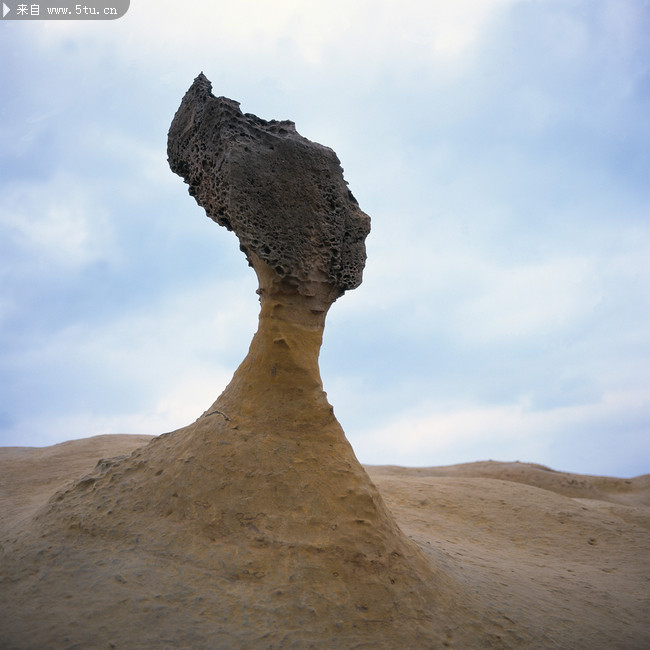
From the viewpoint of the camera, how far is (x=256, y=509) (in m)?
3.92

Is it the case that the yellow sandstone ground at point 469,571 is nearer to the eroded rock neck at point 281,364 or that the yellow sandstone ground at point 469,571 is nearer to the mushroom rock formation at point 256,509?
the mushroom rock formation at point 256,509

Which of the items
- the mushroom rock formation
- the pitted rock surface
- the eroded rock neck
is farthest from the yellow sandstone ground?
the pitted rock surface

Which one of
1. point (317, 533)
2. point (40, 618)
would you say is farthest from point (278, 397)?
point (40, 618)

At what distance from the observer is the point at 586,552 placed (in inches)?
271

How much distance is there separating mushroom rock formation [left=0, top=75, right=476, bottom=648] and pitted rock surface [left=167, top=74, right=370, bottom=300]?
13mm

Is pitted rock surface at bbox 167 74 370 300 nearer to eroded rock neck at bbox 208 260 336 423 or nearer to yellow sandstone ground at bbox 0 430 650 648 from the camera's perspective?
eroded rock neck at bbox 208 260 336 423

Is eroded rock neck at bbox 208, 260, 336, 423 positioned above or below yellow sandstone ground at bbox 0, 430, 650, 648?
above

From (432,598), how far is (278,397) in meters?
1.77

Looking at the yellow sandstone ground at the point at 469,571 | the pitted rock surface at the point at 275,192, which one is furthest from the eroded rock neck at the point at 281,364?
the yellow sandstone ground at the point at 469,571

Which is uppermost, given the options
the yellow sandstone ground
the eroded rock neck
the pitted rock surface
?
the pitted rock surface

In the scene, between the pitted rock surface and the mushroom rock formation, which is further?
the pitted rock surface

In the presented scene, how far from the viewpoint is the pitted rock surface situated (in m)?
4.38

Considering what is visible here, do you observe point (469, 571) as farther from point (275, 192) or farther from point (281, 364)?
point (275, 192)

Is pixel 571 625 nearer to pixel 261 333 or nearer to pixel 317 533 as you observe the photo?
pixel 317 533
